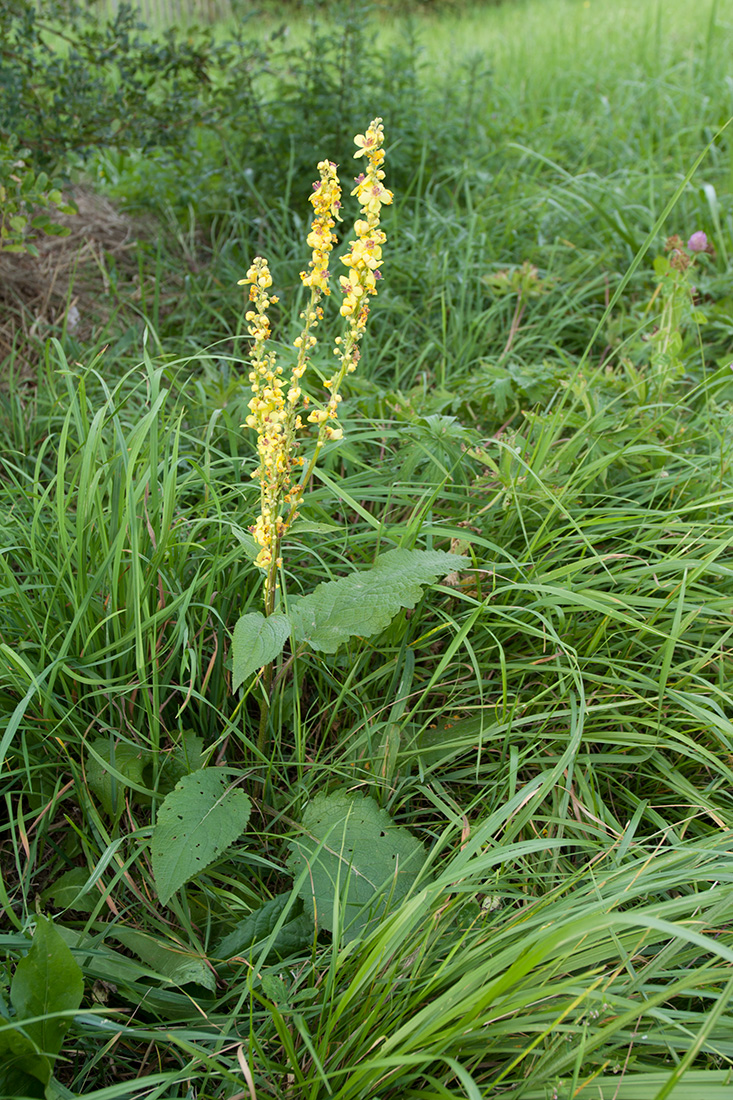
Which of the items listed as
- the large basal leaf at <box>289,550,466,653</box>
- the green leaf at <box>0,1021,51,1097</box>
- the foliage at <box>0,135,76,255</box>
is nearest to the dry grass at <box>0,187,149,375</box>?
the foliage at <box>0,135,76,255</box>

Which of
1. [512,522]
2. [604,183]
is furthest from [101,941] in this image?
[604,183]

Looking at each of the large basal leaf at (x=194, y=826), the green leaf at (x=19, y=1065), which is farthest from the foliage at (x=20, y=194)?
the green leaf at (x=19, y=1065)

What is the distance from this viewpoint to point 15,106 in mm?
2514

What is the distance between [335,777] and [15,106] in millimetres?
2487

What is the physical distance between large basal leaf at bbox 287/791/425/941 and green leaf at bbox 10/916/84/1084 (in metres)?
0.37

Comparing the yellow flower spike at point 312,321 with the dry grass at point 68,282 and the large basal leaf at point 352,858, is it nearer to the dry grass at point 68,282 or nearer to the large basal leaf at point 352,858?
the large basal leaf at point 352,858

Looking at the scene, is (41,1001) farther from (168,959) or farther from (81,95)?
(81,95)

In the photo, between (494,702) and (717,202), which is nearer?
(494,702)

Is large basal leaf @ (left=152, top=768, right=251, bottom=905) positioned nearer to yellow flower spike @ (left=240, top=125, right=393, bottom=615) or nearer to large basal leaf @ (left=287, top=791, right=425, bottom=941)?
large basal leaf @ (left=287, top=791, right=425, bottom=941)

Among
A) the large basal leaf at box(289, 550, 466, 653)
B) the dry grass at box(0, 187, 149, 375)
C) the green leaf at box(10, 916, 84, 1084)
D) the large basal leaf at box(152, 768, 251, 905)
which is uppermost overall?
the dry grass at box(0, 187, 149, 375)

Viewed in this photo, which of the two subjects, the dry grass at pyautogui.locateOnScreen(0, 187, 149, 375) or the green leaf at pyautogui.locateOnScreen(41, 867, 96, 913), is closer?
the green leaf at pyautogui.locateOnScreen(41, 867, 96, 913)

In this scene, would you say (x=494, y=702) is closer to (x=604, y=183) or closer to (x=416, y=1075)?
(x=416, y=1075)

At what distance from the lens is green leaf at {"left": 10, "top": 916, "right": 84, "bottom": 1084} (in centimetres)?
103

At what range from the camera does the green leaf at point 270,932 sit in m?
1.24
